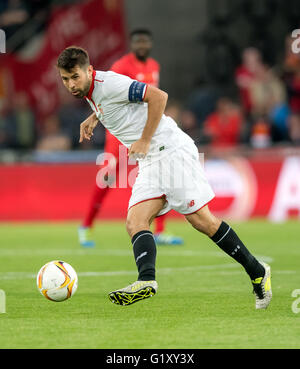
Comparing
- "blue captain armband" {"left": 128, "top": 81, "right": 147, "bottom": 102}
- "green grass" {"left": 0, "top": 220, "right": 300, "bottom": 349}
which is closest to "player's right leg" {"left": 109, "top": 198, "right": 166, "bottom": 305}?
"green grass" {"left": 0, "top": 220, "right": 300, "bottom": 349}

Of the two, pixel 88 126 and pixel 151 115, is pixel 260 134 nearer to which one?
pixel 88 126

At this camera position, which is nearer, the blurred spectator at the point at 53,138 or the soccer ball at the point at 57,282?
the soccer ball at the point at 57,282

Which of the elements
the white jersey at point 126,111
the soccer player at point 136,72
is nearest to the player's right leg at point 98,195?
the soccer player at point 136,72

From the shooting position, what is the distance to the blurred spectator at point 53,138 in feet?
56.8

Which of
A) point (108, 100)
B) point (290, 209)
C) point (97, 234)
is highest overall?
point (290, 209)

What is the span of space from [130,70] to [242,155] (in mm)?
4929

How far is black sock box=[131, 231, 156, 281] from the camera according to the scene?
22.1 feet

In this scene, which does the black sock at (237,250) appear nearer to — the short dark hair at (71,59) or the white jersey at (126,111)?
the white jersey at (126,111)

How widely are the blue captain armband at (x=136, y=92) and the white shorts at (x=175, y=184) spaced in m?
0.52
